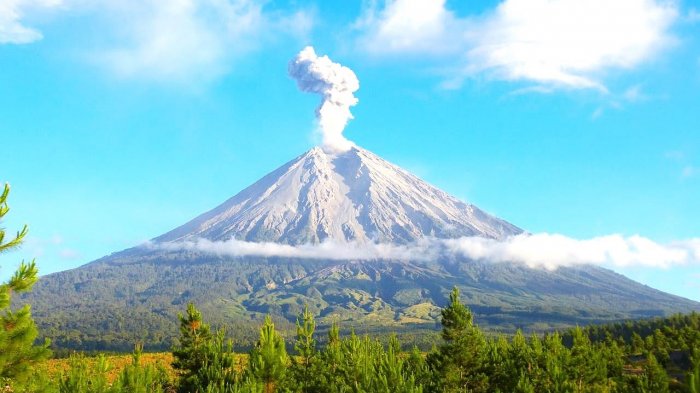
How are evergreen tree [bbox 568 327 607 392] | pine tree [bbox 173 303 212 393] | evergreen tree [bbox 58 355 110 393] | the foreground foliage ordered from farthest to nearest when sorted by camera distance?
evergreen tree [bbox 568 327 607 392] → pine tree [bbox 173 303 212 393] → the foreground foliage → evergreen tree [bbox 58 355 110 393]

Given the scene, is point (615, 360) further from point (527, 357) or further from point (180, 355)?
point (180, 355)

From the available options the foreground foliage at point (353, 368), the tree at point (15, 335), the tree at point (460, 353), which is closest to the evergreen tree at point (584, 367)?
the foreground foliage at point (353, 368)

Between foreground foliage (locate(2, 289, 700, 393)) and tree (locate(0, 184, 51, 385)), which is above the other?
tree (locate(0, 184, 51, 385))

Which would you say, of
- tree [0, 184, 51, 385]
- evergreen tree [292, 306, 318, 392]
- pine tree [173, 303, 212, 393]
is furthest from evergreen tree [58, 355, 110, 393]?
pine tree [173, 303, 212, 393]

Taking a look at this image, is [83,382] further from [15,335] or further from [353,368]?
[353,368]

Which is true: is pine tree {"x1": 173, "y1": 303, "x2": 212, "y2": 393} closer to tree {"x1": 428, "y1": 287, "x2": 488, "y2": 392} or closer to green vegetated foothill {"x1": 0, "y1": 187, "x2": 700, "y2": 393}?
green vegetated foothill {"x1": 0, "y1": 187, "x2": 700, "y2": 393}

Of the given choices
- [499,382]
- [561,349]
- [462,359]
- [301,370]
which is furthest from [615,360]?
[301,370]
